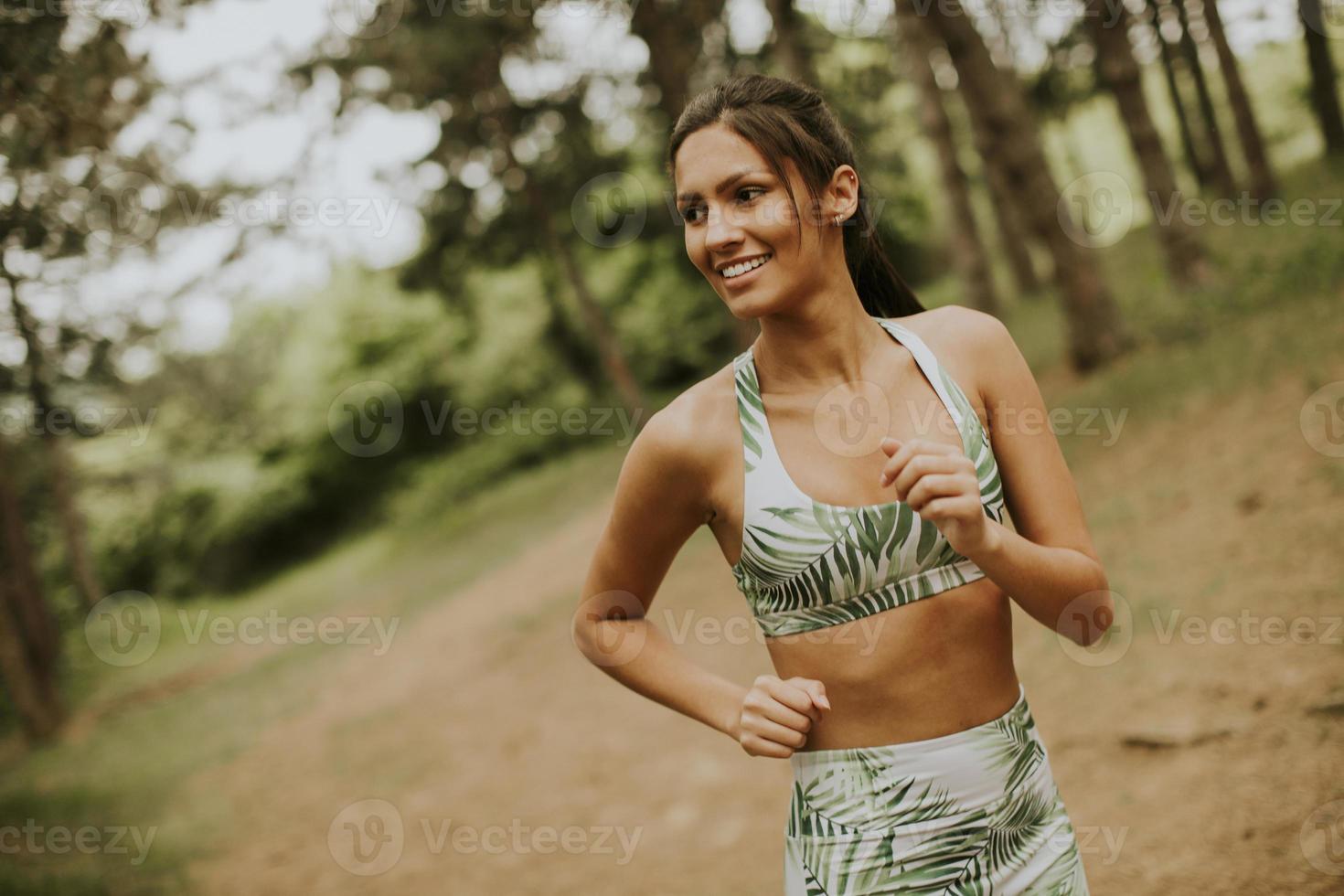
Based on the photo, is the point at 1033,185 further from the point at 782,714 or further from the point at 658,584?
the point at 782,714

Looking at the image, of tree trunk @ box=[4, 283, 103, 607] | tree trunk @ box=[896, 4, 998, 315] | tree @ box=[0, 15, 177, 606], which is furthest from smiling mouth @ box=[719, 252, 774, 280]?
tree trunk @ box=[896, 4, 998, 315]

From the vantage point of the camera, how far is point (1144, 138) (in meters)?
11.9

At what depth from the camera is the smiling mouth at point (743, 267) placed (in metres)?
1.86

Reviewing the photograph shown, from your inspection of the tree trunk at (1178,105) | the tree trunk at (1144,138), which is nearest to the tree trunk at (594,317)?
the tree trunk at (1144,138)

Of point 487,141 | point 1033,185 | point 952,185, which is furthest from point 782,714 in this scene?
point 487,141

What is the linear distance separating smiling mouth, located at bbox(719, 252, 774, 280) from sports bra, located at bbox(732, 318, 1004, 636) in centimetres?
28

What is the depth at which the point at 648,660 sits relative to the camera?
2.05 meters

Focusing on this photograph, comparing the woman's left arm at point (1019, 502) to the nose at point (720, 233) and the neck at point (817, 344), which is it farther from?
the nose at point (720, 233)

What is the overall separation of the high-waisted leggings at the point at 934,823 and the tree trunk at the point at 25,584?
1546cm

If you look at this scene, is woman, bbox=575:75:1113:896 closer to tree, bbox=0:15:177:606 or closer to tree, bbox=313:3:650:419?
tree, bbox=0:15:177:606

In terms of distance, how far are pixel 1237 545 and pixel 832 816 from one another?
205 inches

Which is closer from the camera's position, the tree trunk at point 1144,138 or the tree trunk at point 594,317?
the tree trunk at point 1144,138

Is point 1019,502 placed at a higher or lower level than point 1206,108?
higher

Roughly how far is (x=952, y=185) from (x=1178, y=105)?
10.8 m
